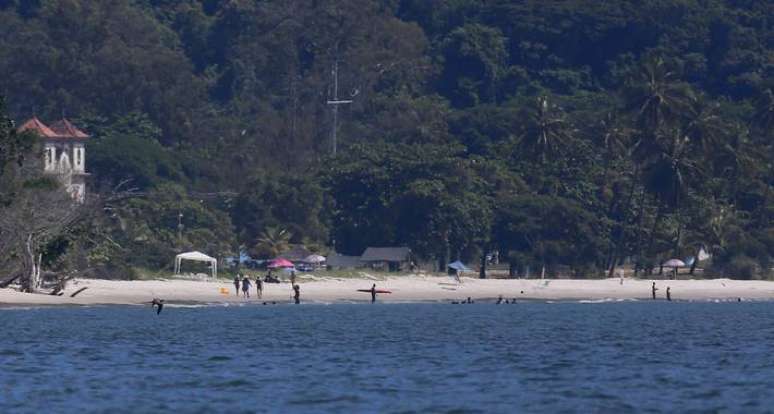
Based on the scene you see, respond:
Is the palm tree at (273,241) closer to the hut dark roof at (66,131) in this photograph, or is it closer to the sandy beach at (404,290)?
the sandy beach at (404,290)

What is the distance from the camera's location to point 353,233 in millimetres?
99438

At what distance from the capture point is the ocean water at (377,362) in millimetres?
34438

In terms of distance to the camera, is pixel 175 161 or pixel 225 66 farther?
pixel 225 66

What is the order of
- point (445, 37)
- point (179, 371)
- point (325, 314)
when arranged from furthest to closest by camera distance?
1. point (445, 37)
2. point (325, 314)
3. point (179, 371)

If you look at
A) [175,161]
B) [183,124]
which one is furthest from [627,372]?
[183,124]

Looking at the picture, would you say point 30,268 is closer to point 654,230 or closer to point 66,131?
point 66,131

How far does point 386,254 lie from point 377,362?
173ft

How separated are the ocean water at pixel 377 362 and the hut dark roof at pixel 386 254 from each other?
27.4 meters

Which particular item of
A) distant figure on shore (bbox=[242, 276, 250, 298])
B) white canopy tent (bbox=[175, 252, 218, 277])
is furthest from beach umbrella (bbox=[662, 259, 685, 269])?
distant figure on shore (bbox=[242, 276, 250, 298])

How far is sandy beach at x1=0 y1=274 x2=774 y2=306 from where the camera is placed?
6831 cm

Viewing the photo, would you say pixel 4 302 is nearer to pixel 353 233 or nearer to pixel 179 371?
pixel 179 371

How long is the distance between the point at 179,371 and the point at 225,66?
11032 centimetres

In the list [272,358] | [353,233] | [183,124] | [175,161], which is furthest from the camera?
[183,124]

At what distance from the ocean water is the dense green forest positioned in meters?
11.2
